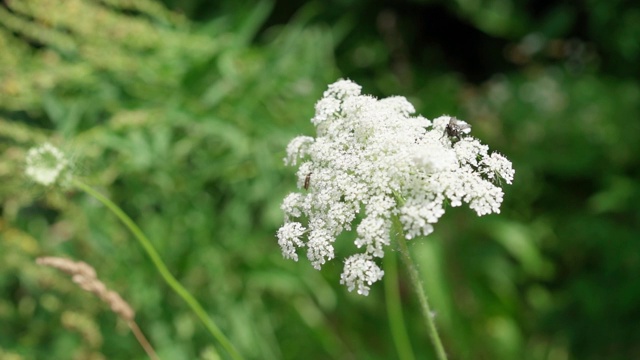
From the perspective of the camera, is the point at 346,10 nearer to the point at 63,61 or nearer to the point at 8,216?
the point at 63,61

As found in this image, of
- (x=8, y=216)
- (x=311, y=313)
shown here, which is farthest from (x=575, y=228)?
(x=8, y=216)

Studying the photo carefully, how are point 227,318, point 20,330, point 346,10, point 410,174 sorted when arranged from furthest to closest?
1. point 346,10
2. point 20,330
3. point 227,318
4. point 410,174

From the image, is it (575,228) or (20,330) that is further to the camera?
(575,228)

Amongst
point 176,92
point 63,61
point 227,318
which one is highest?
point 63,61

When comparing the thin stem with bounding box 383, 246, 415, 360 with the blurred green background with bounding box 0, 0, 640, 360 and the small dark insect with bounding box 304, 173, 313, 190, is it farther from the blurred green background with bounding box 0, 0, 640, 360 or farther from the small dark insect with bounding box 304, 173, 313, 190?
the small dark insect with bounding box 304, 173, 313, 190

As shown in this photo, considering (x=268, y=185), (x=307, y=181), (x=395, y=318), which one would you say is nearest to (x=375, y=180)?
(x=307, y=181)

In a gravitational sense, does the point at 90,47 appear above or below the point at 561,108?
below

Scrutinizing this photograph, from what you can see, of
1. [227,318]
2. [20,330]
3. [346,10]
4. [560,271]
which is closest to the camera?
[227,318]
